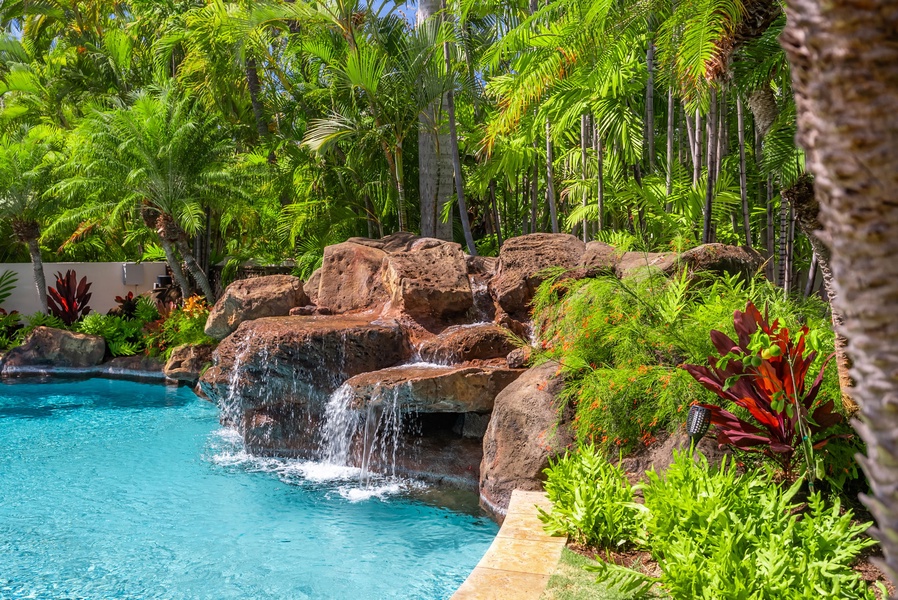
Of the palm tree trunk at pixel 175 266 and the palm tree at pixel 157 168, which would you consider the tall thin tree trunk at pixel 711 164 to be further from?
the palm tree trunk at pixel 175 266

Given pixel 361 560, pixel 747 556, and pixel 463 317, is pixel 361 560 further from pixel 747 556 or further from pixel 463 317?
pixel 463 317

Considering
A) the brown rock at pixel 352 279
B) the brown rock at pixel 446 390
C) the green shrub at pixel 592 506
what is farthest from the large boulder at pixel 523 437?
the brown rock at pixel 352 279

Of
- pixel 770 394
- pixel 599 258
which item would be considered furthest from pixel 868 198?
pixel 599 258

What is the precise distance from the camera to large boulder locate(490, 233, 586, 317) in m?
8.41

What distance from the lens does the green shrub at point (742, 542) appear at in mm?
3049

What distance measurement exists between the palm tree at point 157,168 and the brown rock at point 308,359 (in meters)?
5.51

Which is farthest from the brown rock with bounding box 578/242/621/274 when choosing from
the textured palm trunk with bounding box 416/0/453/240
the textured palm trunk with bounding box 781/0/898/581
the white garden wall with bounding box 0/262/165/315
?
the white garden wall with bounding box 0/262/165/315

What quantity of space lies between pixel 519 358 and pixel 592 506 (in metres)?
3.02

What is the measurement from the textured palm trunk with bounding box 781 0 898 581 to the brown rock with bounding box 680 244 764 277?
5744 millimetres

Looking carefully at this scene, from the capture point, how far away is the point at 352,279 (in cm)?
993

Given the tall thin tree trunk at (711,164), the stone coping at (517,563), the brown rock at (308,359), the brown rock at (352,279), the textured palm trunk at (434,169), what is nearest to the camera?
the stone coping at (517,563)

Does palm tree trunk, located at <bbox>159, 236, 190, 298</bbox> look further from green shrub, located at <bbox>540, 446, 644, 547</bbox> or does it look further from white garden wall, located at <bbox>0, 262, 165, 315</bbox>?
green shrub, located at <bbox>540, 446, 644, 547</bbox>

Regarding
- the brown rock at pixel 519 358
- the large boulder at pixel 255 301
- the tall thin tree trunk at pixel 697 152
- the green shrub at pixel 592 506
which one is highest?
the tall thin tree trunk at pixel 697 152

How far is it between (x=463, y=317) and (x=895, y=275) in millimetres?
7585
